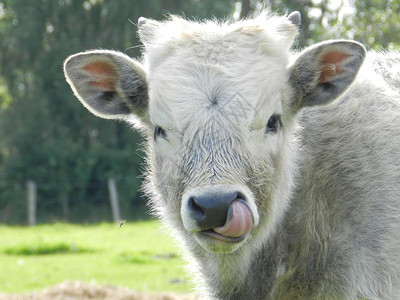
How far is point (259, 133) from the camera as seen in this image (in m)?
4.35

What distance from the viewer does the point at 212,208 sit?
3809mm

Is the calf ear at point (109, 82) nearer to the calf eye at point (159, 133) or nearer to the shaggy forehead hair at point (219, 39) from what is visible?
the shaggy forehead hair at point (219, 39)

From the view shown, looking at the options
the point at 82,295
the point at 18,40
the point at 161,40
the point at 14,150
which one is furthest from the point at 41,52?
the point at 161,40

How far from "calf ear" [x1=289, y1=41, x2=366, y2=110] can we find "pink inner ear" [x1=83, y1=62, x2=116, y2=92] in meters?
1.35

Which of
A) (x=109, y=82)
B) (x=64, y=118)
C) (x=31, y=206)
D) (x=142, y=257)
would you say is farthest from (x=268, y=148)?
(x=64, y=118)

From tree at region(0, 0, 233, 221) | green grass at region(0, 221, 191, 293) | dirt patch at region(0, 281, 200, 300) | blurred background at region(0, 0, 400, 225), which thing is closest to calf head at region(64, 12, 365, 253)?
dirt patch at region(0, 281, 200, 300)

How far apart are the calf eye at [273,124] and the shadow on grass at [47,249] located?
951cm

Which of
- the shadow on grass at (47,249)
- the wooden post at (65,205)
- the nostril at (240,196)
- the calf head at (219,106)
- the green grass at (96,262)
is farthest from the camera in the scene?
the wooden post at (65,205)

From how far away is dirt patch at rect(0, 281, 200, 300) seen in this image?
8.09 meters

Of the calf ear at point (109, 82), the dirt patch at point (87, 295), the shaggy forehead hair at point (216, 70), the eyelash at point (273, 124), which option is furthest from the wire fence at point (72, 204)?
the eyelash at point (273, 124)

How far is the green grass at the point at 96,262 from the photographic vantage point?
1009cm

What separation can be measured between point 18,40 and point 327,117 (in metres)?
28.6

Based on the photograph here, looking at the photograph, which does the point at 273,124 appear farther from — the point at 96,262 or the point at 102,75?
the point at 96,262

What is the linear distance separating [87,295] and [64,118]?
2467 cm
